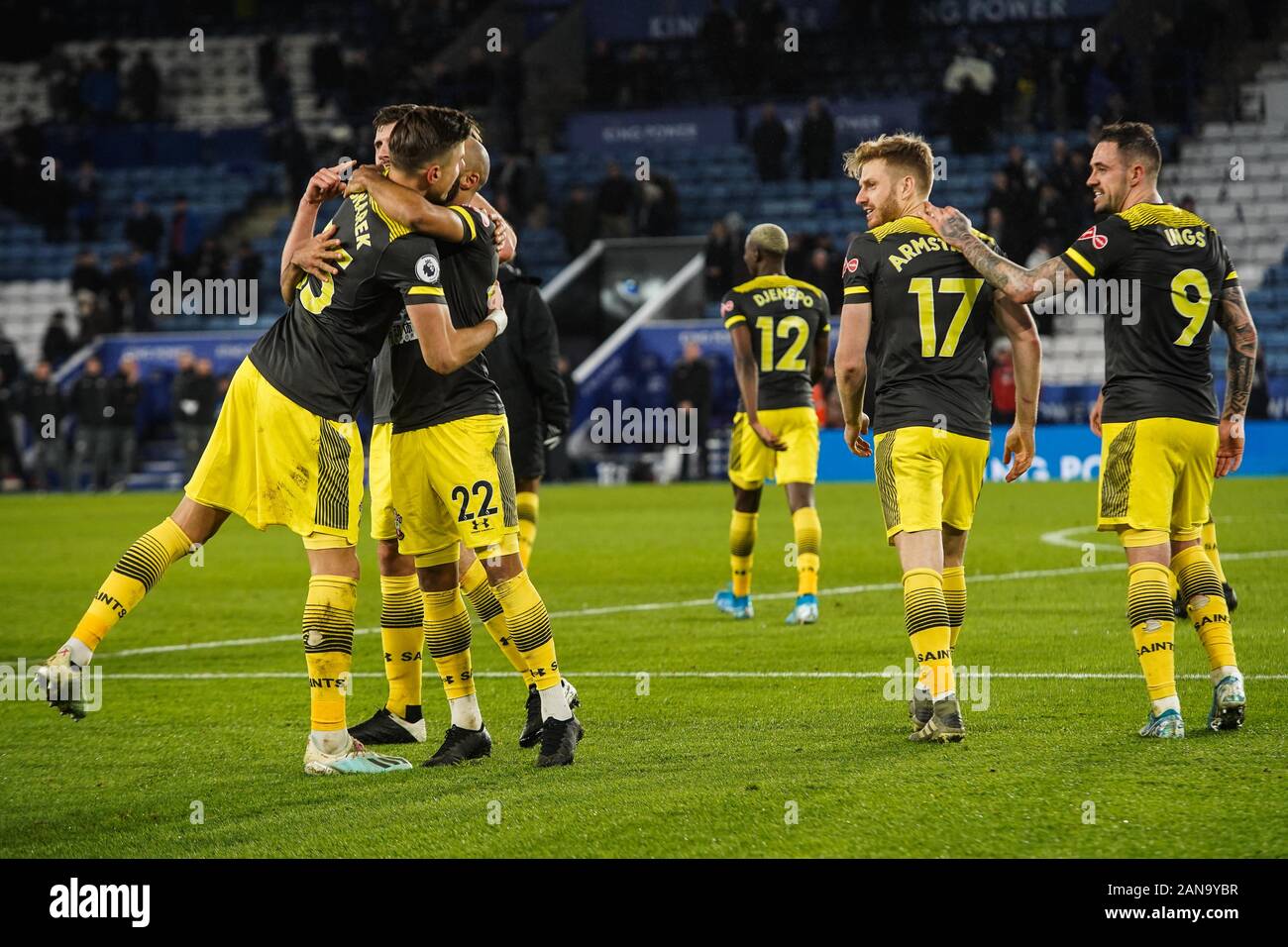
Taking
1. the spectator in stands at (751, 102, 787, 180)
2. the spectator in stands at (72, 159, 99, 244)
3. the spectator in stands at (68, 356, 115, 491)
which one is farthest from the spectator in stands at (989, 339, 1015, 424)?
the spectator in stands at (72, 159, 99, 244)

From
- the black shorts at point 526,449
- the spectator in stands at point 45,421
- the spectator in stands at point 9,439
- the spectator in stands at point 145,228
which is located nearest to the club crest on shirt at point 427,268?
the black shorts at point 526,449

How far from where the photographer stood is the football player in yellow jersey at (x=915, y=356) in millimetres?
6422

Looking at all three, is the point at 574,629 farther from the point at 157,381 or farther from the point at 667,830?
the point at 157,381

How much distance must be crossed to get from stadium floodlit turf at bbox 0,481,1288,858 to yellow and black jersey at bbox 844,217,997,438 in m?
1.20

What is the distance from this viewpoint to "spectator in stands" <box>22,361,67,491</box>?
28469 millimetres

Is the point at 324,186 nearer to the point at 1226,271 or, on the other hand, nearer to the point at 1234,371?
the point at 1226,271

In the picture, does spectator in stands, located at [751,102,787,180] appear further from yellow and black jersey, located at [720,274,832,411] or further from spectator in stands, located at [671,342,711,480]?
yellow and black jersey, located at [720,274,832,411]

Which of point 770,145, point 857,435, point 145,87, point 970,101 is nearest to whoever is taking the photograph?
point 857,435

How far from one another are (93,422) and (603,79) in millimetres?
11864

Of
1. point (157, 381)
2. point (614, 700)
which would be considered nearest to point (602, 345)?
point (157, 381)

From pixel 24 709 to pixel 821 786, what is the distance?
3.86 m

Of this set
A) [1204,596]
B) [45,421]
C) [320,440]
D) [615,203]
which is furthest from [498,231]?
[615,203]

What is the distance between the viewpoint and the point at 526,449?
375 inches

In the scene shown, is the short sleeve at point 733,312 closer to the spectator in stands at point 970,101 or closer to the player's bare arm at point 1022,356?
the player's bare arm at point 1022,356
